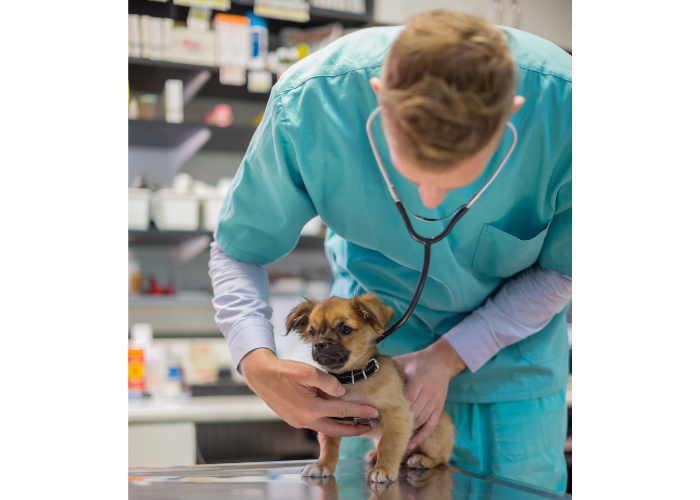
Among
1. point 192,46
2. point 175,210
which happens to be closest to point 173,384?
point 175,210

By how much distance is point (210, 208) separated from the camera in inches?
112

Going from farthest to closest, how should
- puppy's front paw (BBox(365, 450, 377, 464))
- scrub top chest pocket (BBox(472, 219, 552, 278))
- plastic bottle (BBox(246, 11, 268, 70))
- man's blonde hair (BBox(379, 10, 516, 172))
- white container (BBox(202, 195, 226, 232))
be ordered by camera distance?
1. plastic bottle (BBox(246, 11, 268, 70))
2. white container (BBox(202, 195, 226, 232))
3. puppy's front paw (BBox(365, 450, 377, 464))
4. scrub top chest pocket (BBox(472, 219, 552, 278))
5. man's blonde hair (BBox(379, 10, 516, 172))

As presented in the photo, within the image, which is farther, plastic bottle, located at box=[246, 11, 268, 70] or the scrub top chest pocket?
plastic bottle, located at box=[246, 11, 268, 70]

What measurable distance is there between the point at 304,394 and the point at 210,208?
2098mm

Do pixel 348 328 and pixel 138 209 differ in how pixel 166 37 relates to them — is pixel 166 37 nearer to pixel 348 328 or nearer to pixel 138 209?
pixel 138 209

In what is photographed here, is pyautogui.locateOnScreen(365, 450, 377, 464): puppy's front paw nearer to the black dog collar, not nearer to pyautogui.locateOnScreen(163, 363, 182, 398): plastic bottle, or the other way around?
the black dog collar

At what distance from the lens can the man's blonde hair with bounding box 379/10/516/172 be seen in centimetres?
48

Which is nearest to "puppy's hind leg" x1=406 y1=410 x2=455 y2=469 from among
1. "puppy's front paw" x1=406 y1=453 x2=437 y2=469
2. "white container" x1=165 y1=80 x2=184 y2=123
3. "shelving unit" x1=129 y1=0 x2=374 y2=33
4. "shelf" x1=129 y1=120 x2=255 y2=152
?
"puppy's front paw" x1=406 y1=453 x2=437 y2=469

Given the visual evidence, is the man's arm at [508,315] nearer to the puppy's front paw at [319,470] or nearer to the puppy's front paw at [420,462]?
the puppy's front paw at [420,462]

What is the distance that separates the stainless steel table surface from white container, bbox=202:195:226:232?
1.86 m

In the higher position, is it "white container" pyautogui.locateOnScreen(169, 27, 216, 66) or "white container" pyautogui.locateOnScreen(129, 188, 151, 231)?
"white container" pyautogui.locateOnScreen(169, 27, 216, 66)

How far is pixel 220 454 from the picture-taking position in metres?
2.80
